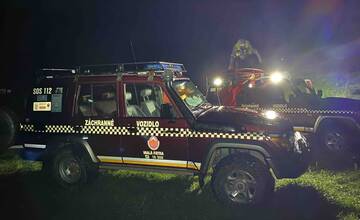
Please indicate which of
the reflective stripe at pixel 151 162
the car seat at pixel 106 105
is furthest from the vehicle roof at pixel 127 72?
the reflective stripe at pixel 151 162

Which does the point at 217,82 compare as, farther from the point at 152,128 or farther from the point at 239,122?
the point at 239,122

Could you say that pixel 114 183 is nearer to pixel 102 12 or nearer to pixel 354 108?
pixel 354 108

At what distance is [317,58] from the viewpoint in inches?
770

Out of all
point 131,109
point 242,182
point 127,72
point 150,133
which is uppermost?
point 127,72

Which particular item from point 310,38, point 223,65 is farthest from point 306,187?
point 310,38

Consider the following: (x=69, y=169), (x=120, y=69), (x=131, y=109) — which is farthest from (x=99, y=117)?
(x=69, y=169)

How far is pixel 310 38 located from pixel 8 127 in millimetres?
17976

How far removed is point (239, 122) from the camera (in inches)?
197

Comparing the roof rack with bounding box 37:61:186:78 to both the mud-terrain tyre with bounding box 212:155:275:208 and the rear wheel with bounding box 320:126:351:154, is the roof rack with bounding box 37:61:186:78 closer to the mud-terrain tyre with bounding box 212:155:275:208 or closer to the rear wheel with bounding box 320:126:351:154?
the mud-terrain tyre with bounding box 212:155:275:208

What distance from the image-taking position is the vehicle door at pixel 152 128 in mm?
5305

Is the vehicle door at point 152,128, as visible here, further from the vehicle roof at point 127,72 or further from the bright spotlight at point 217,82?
the bright spotlight at point 217,82

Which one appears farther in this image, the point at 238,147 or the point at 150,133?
the point at 150,133

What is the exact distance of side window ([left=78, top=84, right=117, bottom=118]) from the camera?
5.75 metres

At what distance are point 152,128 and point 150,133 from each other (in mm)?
88
